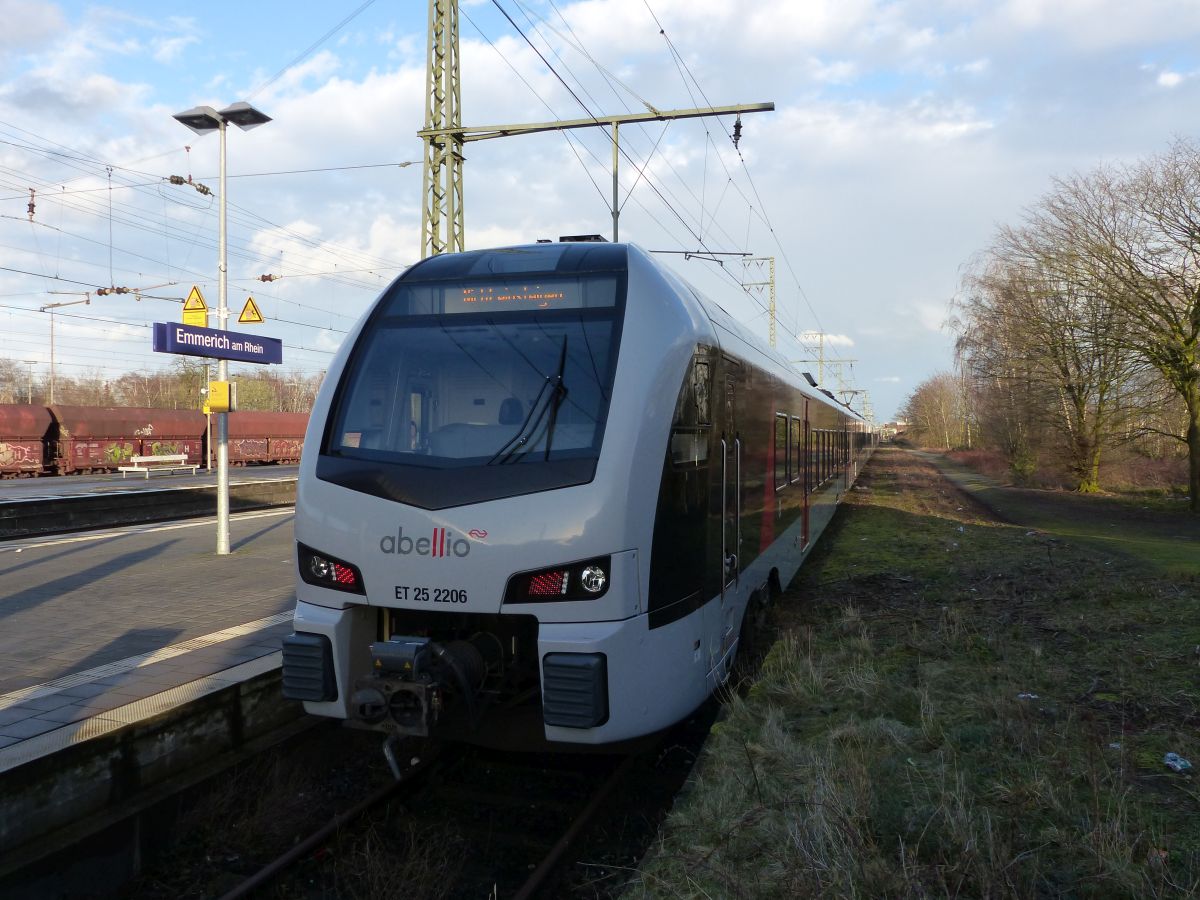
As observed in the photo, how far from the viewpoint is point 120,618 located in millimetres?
7645

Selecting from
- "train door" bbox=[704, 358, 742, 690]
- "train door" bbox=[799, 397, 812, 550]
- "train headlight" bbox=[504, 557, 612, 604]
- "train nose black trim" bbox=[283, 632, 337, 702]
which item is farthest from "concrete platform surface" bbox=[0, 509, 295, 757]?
"train door" bbox=[799, 397, 812, 550]

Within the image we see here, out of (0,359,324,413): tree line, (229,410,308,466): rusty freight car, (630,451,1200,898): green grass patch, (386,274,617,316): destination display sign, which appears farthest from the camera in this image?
(0,359,324,413): tree line

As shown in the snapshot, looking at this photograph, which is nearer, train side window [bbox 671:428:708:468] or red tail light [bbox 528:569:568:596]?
red tail light [bbox 528:569:568:596]

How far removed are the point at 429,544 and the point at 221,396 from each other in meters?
8.49

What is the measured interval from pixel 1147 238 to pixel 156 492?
2316 cm

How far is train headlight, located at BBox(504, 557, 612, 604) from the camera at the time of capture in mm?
4289

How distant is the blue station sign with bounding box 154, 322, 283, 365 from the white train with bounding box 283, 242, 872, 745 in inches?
254

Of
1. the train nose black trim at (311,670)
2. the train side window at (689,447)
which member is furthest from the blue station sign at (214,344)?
the train side window at (689,447)

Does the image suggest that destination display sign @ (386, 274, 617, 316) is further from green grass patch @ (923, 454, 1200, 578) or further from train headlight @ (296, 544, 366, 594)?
green grass patch @ (923, 454, 1200, 578)

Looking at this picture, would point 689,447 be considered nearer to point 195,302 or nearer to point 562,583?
point 562,583

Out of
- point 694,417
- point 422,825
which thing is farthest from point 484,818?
point 694,417

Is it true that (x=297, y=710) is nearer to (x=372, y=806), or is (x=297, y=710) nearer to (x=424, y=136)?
(x=372, y=806)

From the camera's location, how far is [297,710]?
19.9 ft

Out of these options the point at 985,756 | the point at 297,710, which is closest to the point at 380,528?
the point at 297,710
